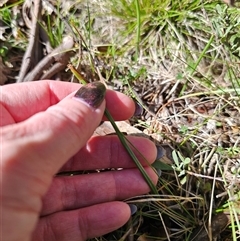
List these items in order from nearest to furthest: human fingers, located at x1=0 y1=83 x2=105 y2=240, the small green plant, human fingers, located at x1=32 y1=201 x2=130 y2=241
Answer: human fingers, located at x1=0 y1=83 x2=105 y2=240
human fingers, located at x1=32 y1=201 x2=130 y2=241
the small green plant

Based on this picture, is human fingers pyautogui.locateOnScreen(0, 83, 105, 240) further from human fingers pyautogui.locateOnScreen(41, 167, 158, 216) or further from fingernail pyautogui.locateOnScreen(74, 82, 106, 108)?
human fingers pyautogui.locateOnScreen(41, 167, 158, 216)

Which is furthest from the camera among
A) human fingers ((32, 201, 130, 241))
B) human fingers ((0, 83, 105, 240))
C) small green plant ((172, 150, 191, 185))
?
small green plant ((172, 150, 191, 185))

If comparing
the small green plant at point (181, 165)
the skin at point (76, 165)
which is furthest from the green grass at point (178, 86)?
the skin at point (76, 165)

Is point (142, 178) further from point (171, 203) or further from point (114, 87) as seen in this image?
point (114, 87)

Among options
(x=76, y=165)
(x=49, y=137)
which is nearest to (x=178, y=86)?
(x=76, y=165)

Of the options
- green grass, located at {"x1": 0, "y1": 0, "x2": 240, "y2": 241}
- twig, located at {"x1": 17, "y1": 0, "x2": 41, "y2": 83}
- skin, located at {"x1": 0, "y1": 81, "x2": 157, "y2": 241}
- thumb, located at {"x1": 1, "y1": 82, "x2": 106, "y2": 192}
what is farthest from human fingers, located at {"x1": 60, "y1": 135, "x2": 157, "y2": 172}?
twig, located at {"x1": 17, "y1": 0, "x2": 41, "y2": 83}

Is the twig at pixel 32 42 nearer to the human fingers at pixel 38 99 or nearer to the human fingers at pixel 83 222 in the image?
the human fingers at pixel 38 99

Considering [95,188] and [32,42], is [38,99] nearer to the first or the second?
[95,188]
